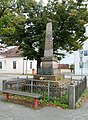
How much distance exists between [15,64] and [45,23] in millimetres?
23653

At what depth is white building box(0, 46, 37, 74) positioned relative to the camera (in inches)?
1403

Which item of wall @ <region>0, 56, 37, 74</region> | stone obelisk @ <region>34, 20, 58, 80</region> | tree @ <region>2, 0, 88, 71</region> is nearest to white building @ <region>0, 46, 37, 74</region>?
wall @ <region>0, 56, 37, 74</region>

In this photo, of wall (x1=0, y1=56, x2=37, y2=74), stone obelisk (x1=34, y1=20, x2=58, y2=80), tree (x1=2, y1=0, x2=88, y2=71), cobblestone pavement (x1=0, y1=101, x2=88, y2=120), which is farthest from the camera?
wall (x1=0, y1=56, x2=37, y2=74)

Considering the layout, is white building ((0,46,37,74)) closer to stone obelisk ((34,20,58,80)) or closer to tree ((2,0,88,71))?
tree ((2,0,88,71))

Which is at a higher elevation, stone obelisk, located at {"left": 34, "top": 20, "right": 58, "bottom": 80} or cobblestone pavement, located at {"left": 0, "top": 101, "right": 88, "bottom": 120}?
stone obelisk, located at {"left": 34, "top": 20, "right": 58, "bottom": 80}

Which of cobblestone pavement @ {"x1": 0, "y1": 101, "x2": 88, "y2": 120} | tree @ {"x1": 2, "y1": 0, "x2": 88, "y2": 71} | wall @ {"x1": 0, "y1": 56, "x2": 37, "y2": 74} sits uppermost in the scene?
tree @ {"x1": 2, "y1": 0, "x2": 88, "y2": 71}

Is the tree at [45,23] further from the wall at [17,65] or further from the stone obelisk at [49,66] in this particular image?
the wall at [17,65]

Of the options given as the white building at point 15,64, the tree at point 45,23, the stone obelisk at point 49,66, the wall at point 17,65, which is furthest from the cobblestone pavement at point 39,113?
the white building at point 15,64

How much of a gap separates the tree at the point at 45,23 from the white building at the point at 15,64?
67.3 feet

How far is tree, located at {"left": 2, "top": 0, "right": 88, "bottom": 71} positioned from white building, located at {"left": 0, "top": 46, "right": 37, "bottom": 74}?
67.3 feet

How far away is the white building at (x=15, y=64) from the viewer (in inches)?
1403

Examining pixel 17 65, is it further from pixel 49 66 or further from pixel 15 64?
pixel 49 66

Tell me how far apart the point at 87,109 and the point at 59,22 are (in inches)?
310

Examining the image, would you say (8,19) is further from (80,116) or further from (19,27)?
(80,116)
